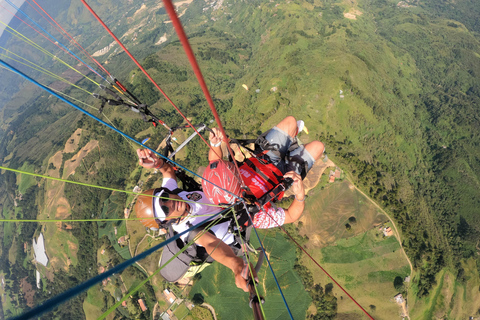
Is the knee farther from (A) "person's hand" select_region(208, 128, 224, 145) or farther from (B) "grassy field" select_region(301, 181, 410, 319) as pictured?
(B) "grassy field" select_region(301, 181, 410, 319)

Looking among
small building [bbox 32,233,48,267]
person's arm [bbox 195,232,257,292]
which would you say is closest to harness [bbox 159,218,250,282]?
person's arm [bbox 195,232,257,292]

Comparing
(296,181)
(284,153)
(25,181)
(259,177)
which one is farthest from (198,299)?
(25,181)

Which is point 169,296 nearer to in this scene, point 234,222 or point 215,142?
point 234,222

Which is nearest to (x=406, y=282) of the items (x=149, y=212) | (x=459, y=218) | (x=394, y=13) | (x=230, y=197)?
(x=459, y=218)

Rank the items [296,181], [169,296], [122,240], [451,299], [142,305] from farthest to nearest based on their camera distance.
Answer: [122,240] < [142,305] < [169,296] < [451,299] < [296,181]

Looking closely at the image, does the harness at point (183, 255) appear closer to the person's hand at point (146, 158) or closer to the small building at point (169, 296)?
the person's hand at point (146, 158)
